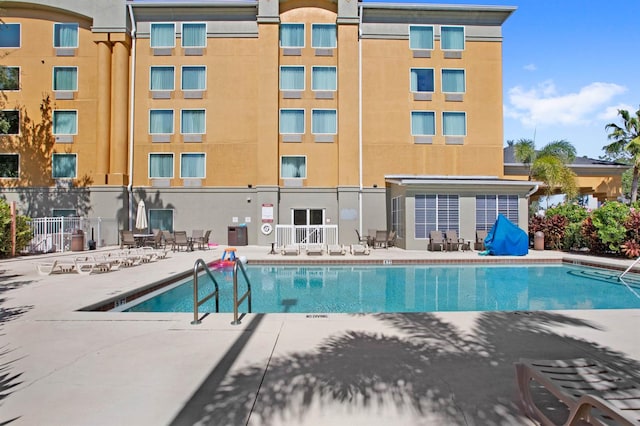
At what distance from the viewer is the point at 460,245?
17078 millimetres

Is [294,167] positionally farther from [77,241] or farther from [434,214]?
[77,241]

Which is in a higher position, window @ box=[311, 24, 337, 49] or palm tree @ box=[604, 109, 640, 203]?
window @ box=[311, 24, 337, 49]

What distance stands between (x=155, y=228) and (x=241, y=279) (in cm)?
1109

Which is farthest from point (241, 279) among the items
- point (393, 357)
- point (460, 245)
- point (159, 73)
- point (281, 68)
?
point (159, 73)

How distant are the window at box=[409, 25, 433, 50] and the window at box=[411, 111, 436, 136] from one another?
363 centimetres

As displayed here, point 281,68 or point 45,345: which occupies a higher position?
point 281,68

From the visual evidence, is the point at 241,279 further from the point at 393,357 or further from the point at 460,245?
the point at 460,245

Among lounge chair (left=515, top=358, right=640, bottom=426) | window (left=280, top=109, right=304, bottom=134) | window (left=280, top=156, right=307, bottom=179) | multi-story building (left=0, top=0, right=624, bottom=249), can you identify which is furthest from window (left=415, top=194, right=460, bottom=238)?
lounge chair (left=515, top=358, right=640, bottom=426)

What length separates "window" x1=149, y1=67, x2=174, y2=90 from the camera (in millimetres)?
20234

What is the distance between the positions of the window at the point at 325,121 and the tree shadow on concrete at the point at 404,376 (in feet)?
53.5

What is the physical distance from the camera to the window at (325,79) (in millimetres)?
20219

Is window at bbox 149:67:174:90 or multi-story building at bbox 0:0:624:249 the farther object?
window at bbox 149:67:174:90

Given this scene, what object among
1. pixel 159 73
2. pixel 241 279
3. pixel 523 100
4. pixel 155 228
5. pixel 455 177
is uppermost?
pixel 523 100

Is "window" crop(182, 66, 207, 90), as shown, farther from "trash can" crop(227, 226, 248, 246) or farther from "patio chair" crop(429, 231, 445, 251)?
"patio chair" crop(429, 231, 445, 251)
